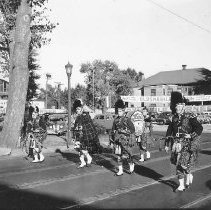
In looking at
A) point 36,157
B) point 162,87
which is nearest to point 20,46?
point 36,157

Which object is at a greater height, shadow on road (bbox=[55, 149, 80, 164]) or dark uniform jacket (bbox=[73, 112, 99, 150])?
dark uniform jacket (bbox=[73, 112, 99, 150])

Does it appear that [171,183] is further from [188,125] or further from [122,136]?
[122,136]

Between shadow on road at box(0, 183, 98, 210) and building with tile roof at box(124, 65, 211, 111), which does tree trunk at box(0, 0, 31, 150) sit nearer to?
shadow on road at box(0, 183, 98, 210)

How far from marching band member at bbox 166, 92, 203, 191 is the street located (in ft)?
1.63

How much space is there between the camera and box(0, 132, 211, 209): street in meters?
7.13

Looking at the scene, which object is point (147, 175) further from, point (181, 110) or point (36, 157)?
point (36, 157)

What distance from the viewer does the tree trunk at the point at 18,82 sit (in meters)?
16.4

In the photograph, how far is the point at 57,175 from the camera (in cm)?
1027

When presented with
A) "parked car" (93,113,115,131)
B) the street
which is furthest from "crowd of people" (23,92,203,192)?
"parked car" (93,113,115,131)

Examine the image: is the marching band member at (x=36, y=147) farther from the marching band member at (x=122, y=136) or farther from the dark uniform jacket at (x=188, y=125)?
the dark uniform jacket at (x=188, y=125)

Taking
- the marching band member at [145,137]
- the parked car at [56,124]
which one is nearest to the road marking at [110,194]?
the marching band member at [145,137]

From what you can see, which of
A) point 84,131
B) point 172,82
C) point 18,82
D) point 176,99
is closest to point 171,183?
point 176,99

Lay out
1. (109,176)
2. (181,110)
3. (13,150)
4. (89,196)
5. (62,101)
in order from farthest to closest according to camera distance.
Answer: (62,101)
(13,150)
(109,176)
(181,110)
(89,196)

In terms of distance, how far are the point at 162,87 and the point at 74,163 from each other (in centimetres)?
6524
